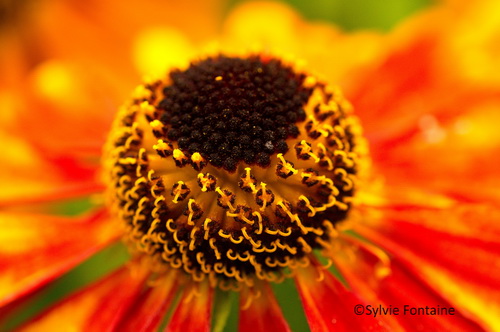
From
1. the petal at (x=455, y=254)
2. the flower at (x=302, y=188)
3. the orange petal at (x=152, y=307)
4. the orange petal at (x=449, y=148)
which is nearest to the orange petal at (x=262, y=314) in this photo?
the flower at (x=302, y=188)

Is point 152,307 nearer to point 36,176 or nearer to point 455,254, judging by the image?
point 36,176

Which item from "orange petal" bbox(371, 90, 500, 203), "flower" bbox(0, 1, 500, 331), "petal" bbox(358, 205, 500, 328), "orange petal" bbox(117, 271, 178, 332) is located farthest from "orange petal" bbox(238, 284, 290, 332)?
"orange petal" bbox(371, 90, 500, 203)

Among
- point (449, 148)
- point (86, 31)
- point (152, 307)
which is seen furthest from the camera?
point (86, 31)

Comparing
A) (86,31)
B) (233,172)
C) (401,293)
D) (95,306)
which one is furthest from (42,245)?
Answer: (86,31)

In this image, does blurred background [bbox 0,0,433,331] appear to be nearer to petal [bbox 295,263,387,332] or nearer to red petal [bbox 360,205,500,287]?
petal [bbox 295,263,387,332]

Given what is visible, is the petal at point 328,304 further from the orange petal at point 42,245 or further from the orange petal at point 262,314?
the orange petal at point 42,245

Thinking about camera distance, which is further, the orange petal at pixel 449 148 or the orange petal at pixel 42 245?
the orange petal at pixel 449 148
